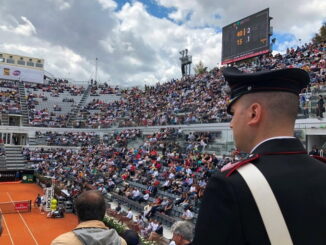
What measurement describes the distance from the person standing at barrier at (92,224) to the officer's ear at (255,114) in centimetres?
164

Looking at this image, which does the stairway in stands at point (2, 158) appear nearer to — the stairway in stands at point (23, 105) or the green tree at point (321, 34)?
the stairway in stands at point (23, 105)

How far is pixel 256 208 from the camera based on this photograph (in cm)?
137

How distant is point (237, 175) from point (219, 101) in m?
22.7

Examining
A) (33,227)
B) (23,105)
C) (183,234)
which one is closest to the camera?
(183,234)

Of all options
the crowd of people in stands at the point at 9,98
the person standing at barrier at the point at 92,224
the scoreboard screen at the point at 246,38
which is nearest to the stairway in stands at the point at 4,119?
the crowd of people in stands at the point at 9,98

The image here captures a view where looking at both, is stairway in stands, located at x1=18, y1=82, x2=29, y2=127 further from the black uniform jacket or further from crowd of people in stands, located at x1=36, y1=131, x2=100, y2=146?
the black uniform jacket

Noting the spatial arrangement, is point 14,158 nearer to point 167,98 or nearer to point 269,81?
point 167,98

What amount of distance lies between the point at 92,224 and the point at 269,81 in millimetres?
1854

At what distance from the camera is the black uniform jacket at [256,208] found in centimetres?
133

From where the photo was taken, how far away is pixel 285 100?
1650mm

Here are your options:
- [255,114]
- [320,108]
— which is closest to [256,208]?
[255,114]

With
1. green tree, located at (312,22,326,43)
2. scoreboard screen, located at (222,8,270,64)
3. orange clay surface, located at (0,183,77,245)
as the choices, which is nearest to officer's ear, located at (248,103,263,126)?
orange clay surface, located at (0,183,77,245)

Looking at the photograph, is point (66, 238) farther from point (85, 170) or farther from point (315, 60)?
point (85, 170)

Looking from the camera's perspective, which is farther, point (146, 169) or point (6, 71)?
point (6, 71)
